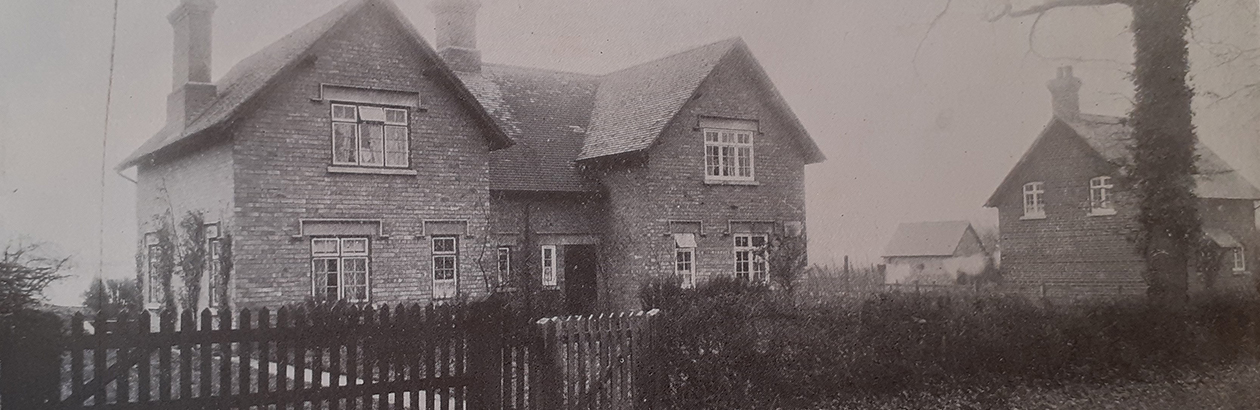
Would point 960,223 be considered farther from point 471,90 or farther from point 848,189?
point 471,90

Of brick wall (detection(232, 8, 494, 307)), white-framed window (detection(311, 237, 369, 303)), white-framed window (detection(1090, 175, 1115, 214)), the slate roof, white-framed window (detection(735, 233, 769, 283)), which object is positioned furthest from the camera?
white-framed window (detection(1090, 175, 1115, 214))

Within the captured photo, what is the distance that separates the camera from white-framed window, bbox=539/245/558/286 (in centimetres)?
655

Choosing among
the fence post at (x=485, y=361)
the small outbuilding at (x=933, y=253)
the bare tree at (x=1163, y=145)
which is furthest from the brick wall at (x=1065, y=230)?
the fence post at (x=485, y=361)

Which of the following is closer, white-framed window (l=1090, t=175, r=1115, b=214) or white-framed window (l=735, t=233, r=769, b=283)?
white-framed window (l=735, t=233, r=769, b=283)

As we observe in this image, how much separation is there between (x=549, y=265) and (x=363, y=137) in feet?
6.68

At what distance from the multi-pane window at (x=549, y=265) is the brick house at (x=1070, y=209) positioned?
372 centimetres

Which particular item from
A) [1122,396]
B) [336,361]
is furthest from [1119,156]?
[336,361]

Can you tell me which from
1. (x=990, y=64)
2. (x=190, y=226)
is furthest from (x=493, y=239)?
(x=990, y=64)

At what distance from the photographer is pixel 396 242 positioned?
548 centimetres

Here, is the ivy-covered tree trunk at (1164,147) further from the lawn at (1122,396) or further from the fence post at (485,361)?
the fence post at (485,361)

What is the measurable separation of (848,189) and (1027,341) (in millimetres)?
2183

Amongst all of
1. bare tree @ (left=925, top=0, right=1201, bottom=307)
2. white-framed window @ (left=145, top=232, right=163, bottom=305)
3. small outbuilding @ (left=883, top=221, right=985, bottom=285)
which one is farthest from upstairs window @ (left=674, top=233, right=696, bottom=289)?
bare tree @ (left=925, top=0, right=1201, bottom=307)

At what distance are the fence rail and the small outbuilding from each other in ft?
7.42

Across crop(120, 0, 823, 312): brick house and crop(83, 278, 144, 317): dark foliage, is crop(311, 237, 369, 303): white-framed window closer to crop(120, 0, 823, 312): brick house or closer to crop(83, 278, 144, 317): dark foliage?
crop(120, 0, 823, 312): brick house
